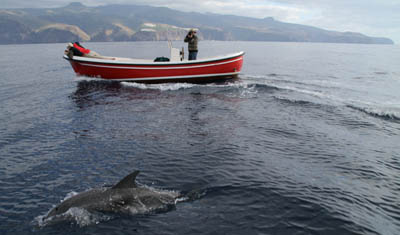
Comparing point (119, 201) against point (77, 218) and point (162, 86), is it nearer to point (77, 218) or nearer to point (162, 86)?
point (77, 218)

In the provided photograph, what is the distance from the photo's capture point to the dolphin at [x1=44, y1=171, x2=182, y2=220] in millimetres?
7070

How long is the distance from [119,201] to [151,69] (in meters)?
19.7

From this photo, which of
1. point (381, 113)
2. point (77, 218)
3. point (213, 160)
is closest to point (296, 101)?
point (381, 113)

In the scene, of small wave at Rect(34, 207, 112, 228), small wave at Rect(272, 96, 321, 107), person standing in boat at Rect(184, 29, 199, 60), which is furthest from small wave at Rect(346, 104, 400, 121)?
small wave at Rect(34, 207, 112, 228)

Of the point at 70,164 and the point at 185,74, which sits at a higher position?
the point at 185,74

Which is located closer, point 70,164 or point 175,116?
point 70,164

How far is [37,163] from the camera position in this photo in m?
10.5

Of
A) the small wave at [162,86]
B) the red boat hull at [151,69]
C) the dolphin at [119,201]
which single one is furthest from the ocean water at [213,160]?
the red boat hull at [151,69]

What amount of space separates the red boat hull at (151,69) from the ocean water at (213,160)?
4.67 metres

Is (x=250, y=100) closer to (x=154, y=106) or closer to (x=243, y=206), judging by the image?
(x=154, y=106)

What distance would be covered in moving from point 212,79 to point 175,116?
11.7 m

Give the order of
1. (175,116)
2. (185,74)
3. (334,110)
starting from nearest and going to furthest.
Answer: (175,116)
(334,110)
(185,74)

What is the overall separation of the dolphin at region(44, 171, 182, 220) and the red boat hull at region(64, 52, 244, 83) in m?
19.2

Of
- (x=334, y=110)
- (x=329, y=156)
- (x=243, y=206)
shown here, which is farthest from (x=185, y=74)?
(x=243, y=206)
